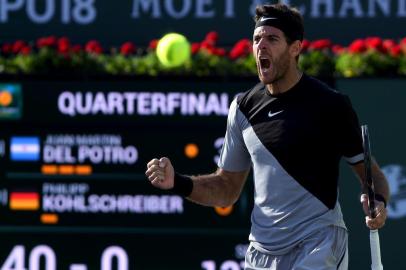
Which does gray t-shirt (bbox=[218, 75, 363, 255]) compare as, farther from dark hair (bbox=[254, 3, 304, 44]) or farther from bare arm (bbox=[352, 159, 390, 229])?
dark hair (bbox=[254, 3, 304, 44])

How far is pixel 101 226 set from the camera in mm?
7492

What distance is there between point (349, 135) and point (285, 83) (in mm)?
331

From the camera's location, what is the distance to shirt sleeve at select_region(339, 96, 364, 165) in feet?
14.3

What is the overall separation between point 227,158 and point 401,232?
299 centimetres

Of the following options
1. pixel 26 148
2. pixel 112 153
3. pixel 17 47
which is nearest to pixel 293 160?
pixel 112 153

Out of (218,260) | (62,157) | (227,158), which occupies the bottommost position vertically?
(218,260)

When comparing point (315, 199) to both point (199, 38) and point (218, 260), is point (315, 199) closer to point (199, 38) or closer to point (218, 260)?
point (218, 260)

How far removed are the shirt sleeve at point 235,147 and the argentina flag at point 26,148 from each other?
3029 millimetres

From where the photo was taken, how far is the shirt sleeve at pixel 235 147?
181 inches

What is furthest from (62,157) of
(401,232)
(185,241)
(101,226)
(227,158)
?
(227,158)

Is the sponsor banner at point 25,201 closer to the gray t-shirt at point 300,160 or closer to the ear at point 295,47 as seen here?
the gray t-shirt at point 300,160

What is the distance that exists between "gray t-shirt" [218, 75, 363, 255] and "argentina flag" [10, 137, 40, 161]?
11.0 ft

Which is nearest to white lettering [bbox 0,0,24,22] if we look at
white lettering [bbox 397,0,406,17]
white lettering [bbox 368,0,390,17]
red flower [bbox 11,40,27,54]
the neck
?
red flower [bbox 11,40,27,54]

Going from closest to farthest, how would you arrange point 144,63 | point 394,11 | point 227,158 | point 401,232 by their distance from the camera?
point 227,158
point 401,232
point 144,63
point 394,11
